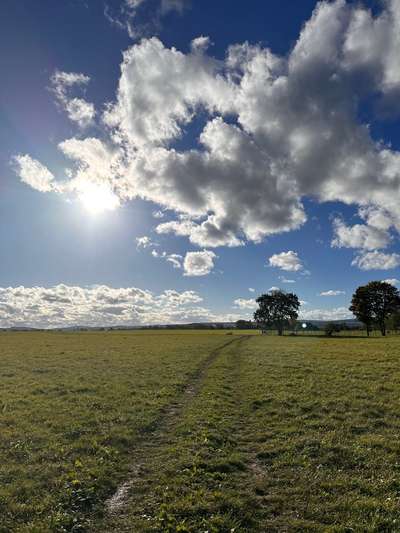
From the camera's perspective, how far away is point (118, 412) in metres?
17.8

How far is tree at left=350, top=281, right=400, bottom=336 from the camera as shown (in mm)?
99625

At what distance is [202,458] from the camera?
464 inches

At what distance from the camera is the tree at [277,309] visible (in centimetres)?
12988

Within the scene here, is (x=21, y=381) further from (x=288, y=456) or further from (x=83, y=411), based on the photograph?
(x=288, y=456)

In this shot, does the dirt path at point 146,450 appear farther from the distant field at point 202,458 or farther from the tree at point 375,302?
the tree at point 375,302

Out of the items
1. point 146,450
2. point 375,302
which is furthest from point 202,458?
point 375,302

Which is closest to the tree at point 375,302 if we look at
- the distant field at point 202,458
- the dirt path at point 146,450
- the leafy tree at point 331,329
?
the leafy tree at point 331,329

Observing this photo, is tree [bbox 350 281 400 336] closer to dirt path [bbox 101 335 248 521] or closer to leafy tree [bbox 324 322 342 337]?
leafy tree [bbox 324 322 342 337]

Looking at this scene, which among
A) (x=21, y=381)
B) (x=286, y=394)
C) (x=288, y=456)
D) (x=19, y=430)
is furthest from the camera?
(x=21, y=381)

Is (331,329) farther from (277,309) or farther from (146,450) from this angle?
(146,450)

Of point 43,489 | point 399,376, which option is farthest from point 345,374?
point 43,489

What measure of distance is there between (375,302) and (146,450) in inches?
4123

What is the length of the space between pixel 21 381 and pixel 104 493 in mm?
20999

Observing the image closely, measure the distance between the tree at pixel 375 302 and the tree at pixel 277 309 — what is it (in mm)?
28605
